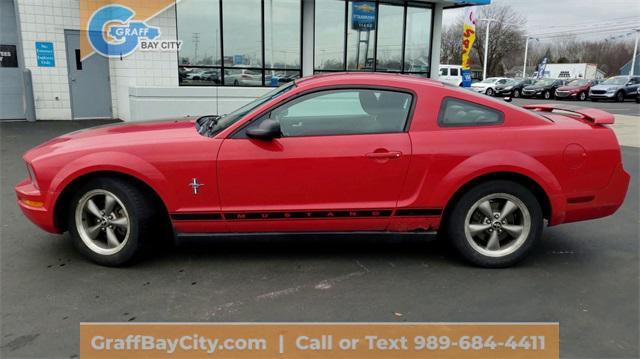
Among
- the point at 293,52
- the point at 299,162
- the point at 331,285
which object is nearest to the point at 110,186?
the point at 299,162

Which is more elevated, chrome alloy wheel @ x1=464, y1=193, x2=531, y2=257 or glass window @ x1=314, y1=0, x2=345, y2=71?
glass window @ x1=314, y1=0, x2=345, y2=71

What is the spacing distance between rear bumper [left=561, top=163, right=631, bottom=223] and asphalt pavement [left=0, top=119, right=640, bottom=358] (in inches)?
19.2

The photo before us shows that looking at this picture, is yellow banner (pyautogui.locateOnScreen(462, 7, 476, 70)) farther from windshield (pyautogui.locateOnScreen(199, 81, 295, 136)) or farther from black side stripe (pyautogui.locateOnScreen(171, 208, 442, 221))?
black side stripe (pyautogui.locateOnScreen(171, 208, 442, 221))

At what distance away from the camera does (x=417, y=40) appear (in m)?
16.3

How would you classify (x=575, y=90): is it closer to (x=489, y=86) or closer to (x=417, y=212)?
(x=489, y=86)

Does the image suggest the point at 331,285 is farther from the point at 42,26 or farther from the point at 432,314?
the point at 42,26

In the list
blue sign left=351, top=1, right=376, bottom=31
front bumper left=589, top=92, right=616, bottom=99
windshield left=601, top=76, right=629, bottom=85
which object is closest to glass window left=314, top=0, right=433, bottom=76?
blue sign left=351, top=1, right=376, bottom=31

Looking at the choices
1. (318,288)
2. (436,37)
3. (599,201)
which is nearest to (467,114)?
(599,201)

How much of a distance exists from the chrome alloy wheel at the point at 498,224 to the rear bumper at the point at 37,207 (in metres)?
3.41

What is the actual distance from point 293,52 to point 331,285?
39.2 ft

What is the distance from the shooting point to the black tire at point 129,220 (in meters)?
3.93

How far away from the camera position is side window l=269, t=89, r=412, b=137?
160 inches

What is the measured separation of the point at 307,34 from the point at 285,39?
2.26ft

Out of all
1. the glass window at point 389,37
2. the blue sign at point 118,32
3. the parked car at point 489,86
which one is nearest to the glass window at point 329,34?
the glass window at point 389,37
